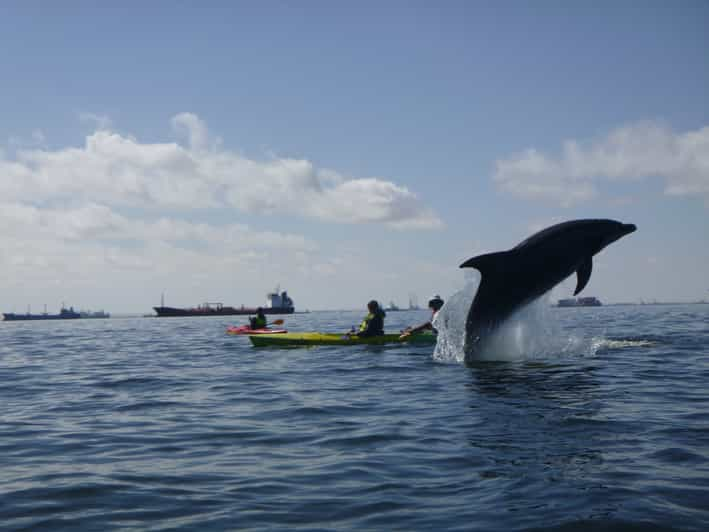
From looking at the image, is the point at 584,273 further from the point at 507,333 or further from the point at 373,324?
the point at 373,324

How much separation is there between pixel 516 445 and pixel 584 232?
7.47 meters

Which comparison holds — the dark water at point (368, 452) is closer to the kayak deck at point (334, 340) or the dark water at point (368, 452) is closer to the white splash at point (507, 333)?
the white splash at point (507, 333)

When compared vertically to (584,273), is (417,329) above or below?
below

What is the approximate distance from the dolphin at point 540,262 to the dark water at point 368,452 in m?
1.64

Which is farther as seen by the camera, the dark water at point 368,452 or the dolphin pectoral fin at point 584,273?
the dolphin pectoral fin at point 584,273

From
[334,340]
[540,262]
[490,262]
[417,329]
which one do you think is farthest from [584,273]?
[334,340]

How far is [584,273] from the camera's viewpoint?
45.0ft

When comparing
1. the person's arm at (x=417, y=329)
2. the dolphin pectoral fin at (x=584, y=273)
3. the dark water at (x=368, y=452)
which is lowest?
the dark water at (x=368, y=452)

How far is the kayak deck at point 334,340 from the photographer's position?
21156mm

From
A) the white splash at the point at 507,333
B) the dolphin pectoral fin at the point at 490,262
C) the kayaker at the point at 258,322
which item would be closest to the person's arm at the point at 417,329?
the white splash at the point at 507,333

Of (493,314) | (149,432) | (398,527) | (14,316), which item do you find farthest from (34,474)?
(14,316)

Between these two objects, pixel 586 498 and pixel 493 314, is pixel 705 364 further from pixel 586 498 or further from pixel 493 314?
pixel 586 498

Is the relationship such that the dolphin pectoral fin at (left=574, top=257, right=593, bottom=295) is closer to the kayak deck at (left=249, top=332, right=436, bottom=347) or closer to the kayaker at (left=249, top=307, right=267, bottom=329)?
the kayak deck at (left=249, top=332, right=436, bottom=347)

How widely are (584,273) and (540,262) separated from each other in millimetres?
1112
